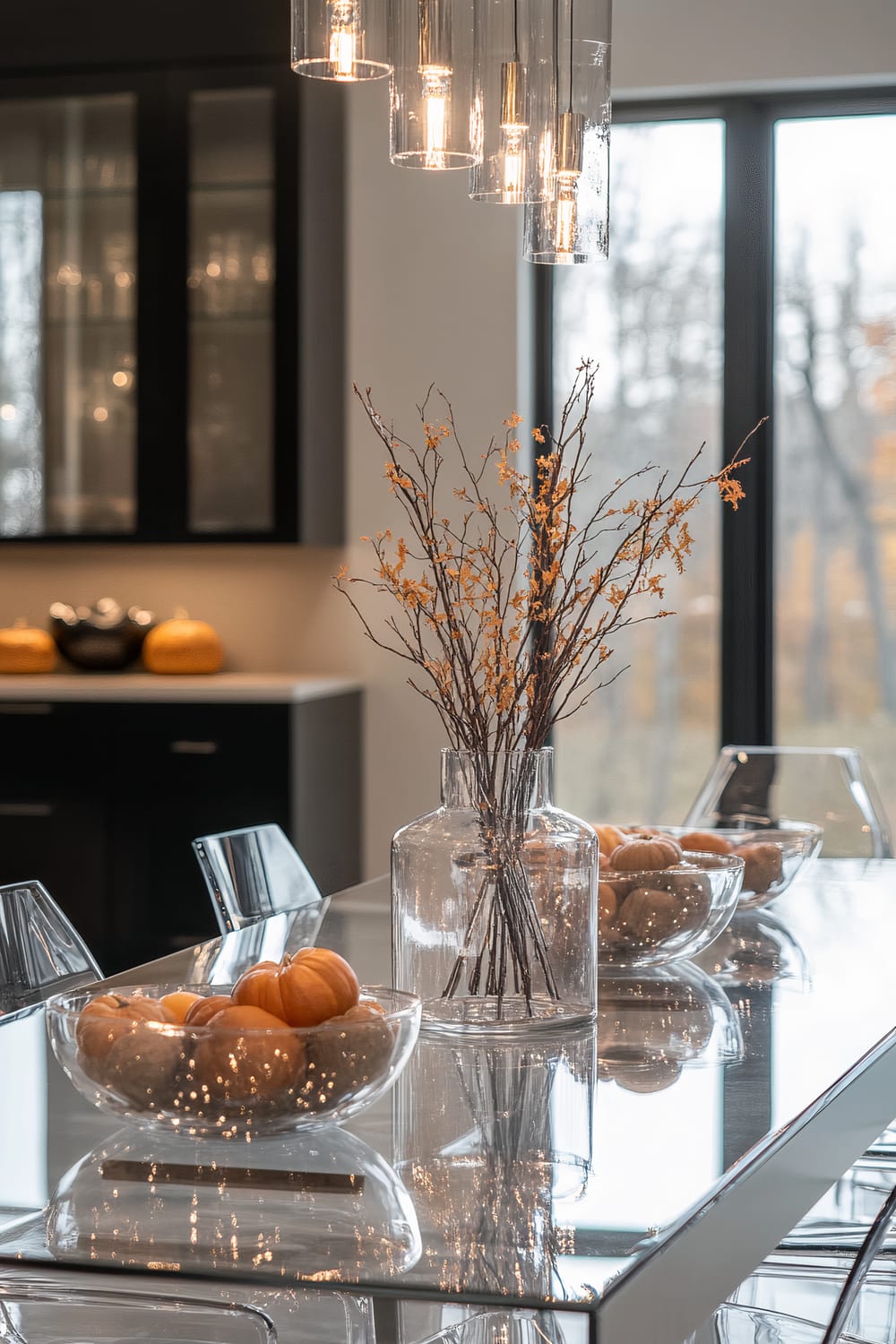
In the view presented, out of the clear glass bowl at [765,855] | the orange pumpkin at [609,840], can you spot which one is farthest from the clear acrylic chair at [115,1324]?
the clear glass bowl at [765,855]

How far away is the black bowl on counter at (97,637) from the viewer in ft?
15.2

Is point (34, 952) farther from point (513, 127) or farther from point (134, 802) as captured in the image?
point (134, 802)

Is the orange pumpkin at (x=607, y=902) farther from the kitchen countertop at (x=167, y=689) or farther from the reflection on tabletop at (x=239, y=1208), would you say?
the kitchen countertop at (x=167, y=689)

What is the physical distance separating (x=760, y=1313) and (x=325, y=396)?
10.8ft

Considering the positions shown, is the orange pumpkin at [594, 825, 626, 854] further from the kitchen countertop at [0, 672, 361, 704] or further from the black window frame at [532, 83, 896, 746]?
the black window frame at [532, 83, 896, 746]

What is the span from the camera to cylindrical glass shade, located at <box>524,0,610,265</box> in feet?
6.99

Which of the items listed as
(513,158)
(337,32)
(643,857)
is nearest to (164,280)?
(513,158)

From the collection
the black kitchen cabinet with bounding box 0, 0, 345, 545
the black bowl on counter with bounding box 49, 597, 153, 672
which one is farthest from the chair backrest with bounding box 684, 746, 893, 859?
the black bowl on counter with bounding box 49, 597, 153, 672

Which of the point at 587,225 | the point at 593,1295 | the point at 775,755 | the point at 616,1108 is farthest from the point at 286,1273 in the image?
the point at 775,755

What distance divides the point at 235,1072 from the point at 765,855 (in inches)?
47.0

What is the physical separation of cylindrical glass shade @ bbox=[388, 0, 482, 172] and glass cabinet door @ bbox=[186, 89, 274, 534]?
2.41 metres

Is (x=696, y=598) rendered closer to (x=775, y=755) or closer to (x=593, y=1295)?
(x=775, y=755)

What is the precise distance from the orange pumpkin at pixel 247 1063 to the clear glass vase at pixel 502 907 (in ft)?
1.22

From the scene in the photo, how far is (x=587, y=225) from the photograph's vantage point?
2.15 m
